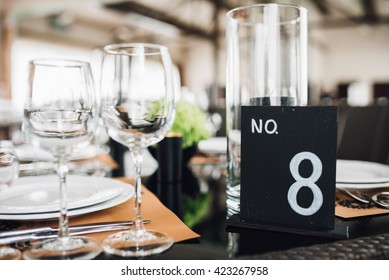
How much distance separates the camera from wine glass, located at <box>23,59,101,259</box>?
477 mm

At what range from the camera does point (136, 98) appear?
545mm

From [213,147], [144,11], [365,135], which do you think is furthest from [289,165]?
[144,11]

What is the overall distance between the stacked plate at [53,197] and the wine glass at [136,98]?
3.8 inches

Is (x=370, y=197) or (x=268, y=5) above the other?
(x=268, y=5)

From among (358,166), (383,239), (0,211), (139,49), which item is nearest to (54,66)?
(139,49)

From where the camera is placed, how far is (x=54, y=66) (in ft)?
1.66

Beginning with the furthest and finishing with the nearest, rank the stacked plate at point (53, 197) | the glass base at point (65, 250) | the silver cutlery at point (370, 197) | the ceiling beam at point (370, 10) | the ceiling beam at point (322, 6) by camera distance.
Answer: the ceiling beam at point (322, 6), the ceiling beam at point (370, 10), the silver cutlery at point (370, 197), the stacked plate at point (53, 197), the glass base at point (65, 250)

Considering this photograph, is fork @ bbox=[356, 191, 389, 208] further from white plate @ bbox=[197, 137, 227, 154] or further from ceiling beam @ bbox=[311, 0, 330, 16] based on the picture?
ceiling beam @ bbox=[311, 0, 330, 16]

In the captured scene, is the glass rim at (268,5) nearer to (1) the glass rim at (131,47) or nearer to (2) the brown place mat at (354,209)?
(1) the glass rim at (131,47)

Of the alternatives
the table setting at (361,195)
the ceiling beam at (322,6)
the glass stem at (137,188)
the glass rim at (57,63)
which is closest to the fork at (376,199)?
the table setting at (361,195)

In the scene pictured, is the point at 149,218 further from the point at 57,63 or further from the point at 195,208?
the point at 57,63

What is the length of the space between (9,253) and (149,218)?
212 mm

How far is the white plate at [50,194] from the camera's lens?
0.57 m

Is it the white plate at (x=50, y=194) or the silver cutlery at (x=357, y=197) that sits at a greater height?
the white plate at (x=50, y=194)
